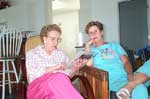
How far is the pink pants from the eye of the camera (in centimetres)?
205

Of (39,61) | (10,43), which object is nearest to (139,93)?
(39,61)

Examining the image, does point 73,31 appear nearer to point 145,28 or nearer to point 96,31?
point 145,28

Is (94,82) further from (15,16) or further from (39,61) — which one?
(15,16)

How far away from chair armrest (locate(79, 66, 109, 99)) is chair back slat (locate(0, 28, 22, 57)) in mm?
2037

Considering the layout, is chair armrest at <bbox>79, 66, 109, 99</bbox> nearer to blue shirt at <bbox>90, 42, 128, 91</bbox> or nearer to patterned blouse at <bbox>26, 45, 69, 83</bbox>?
blue shirt at <bbox>90, 42, 128, 91</bbox>

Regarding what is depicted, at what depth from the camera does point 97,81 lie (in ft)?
7.34

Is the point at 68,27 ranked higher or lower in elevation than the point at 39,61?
higher

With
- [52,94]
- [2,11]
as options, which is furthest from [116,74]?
[2,11]

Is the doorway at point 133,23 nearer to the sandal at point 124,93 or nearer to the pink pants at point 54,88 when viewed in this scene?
the sandal at point 124,93

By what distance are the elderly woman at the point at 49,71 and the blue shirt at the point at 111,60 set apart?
25 cm

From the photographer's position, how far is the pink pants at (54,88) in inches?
80.6

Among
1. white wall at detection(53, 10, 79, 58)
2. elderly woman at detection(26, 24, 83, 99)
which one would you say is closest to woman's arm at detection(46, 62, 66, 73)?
elderly woman at detection(26, 24, 83, 99)

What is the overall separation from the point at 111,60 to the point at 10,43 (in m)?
2.32

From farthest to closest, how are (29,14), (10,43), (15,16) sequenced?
1. (15,16)
2. (29,14)
3. (10,43)
